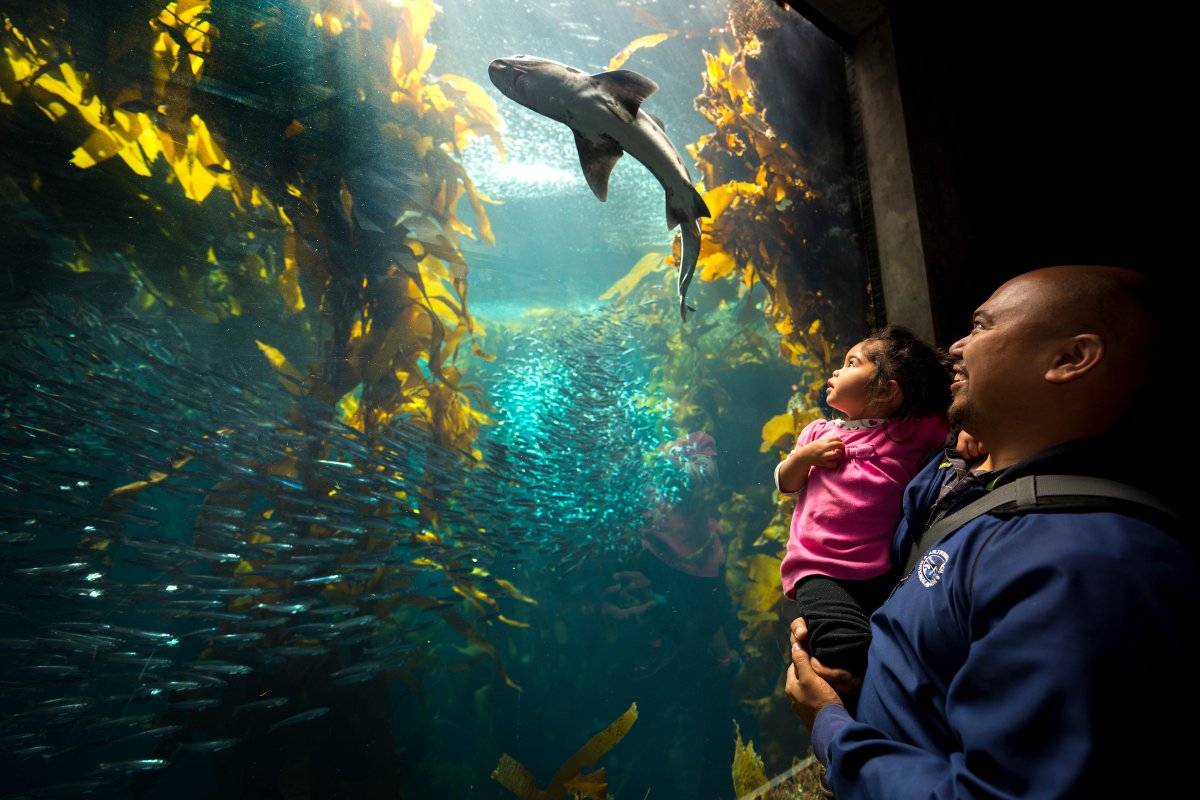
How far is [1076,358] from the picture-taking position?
1.00 m

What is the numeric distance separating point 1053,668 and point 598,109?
2.42 m

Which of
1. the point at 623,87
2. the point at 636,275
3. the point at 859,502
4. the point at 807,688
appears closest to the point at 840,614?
the point at 807,688

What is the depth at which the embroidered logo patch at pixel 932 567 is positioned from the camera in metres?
1.03

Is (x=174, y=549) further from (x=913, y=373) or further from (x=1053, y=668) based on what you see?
(x=913, y=373)

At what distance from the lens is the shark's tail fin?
2723 millimetres

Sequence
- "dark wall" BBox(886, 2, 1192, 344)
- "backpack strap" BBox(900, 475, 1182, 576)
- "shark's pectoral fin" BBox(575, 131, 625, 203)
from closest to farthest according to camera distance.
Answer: "backpack strap" BBox(900, 475, 1182, 576)
"dark wall" BBox(886, 2, 1192, 344)
"shark's pectoral fin" BBox(575, 131, 625, 203)

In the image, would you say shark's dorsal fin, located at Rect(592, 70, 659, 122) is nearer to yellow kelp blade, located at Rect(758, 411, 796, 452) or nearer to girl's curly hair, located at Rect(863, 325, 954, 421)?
girl's curly hair, located at Rect(863, 325, 954, 421)

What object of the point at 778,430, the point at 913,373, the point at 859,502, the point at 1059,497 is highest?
the point at 778,430

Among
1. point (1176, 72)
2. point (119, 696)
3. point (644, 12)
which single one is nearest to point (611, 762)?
point (119, 696)

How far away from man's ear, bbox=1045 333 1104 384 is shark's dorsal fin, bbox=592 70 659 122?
74.6 inches

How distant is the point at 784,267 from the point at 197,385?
3.76 meters

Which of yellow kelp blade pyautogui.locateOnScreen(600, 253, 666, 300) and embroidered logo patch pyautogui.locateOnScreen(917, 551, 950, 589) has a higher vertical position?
yellow kelp blade pyautogui.locateOnScreen(600, 253, 666, 300)

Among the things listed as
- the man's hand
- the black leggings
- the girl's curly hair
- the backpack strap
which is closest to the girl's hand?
the girl's curly hair

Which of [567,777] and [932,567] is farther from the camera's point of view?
[567,777]
